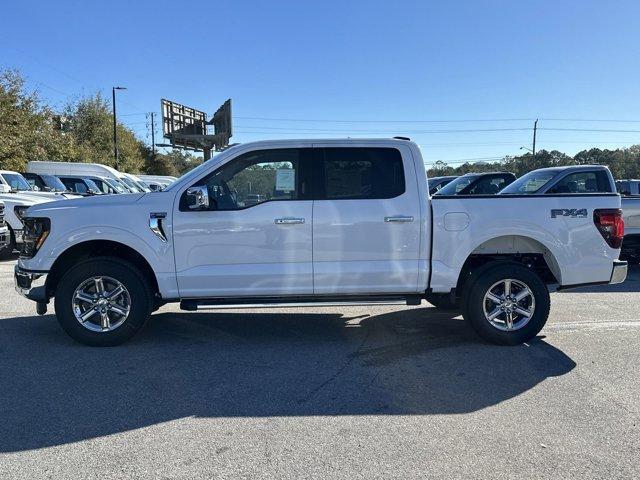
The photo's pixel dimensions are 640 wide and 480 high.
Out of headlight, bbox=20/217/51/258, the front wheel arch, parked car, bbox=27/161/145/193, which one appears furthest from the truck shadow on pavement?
parked car, bbox=27/161/145/193

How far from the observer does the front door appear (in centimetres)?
491

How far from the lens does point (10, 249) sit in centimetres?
1148

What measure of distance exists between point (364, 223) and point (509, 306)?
1.76 metres

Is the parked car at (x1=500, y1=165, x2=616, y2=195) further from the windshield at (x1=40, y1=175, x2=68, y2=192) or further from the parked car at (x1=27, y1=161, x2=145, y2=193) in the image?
the parked car at (x1=27, y1=161, x2=145, y2=193)

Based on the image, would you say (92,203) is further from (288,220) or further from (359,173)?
(359,173)

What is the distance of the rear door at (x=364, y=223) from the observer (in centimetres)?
497

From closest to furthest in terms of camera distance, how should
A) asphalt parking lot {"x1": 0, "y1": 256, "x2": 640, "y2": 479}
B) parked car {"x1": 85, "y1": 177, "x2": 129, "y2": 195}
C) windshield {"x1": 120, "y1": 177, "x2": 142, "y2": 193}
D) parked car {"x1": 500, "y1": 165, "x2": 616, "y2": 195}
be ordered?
asphalt parking lot {"x1": 0, "y1": 256, "x2": 640, "y2": 479} → parked car {"x1": 500, "y1": 165, "x2": 616, "y2": 195} → parked car {"x1": 85, "y1": 177, "x2": 129, "y2": 195} → windshield {"x1": 120, "y1": 177, "x2": 142, "y2": 193}

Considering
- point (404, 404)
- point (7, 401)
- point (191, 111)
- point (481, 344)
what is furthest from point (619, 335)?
point (191, 111)

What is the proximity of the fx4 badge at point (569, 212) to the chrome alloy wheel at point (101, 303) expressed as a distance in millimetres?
4394

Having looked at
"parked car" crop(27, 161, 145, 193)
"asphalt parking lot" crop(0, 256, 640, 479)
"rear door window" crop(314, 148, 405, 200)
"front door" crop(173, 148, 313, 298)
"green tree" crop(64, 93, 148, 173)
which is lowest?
"asphalt parking lot" crop(0, 256, 640, 479)

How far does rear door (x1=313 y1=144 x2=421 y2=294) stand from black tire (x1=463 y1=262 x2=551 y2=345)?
0.67m

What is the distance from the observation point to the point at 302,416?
11.8 feet

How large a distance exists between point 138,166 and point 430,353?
4767 centimetres

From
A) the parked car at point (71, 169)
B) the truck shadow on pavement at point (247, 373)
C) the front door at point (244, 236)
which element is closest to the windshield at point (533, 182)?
the truck shadow on pavement at point (247, 373)
